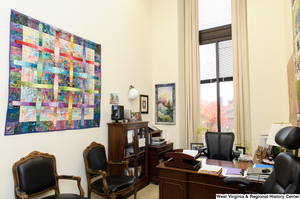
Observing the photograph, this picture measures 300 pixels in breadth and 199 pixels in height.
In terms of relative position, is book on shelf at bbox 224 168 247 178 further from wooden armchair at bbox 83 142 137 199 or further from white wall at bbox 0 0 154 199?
white wall at bbox 0 0 154 199

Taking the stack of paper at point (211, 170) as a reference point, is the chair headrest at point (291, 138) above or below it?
above

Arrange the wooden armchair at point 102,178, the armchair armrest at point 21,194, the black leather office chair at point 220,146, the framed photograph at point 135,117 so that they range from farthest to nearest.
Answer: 1. the framed photograph at point 135,117
2. the black leather office chair at point 220,146
3. the wooden armchair at point 102,178
4. the armchair armrest at point 21,194

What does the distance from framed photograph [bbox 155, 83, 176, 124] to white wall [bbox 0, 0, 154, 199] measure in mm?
218

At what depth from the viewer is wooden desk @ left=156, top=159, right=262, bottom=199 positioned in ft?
7.89

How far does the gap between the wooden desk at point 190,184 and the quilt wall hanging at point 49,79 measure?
1637 mm

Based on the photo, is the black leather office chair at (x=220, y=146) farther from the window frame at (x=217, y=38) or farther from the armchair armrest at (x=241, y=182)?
the armchair armrest at (x=241, y=182)

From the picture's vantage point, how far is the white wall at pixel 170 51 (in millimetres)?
5109

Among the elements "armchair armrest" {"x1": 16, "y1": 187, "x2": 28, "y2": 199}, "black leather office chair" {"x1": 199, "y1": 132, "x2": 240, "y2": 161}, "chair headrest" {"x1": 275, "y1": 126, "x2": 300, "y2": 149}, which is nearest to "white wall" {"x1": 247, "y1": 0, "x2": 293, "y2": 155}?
"black leather office chair" {"x1": 199, "y1": 132, "x2": 240, "y2": 161}

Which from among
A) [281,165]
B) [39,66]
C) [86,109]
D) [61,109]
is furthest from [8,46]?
[281,165]

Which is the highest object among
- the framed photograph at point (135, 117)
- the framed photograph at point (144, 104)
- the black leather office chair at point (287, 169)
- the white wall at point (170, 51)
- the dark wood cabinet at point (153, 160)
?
the white wall at point (170, 51)

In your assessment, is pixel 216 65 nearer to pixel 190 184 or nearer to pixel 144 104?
pixel 144 104

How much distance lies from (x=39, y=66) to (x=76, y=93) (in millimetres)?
702

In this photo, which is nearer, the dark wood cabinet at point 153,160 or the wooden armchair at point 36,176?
the wooden armchair at point 36,176

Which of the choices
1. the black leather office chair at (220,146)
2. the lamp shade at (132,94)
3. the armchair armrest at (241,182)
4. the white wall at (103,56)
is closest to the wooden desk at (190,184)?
the armchair armrest at (241,182)
